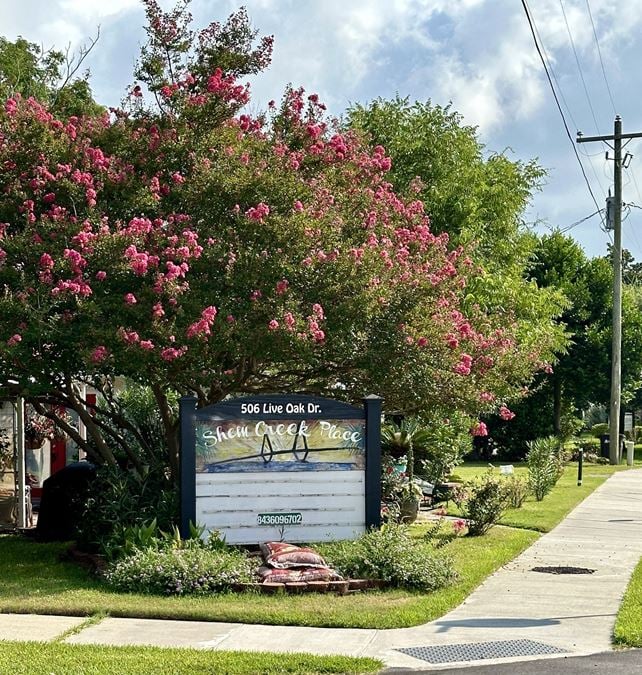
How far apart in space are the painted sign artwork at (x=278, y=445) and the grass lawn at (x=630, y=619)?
3.34 metres

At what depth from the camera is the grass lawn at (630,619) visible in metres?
8.26

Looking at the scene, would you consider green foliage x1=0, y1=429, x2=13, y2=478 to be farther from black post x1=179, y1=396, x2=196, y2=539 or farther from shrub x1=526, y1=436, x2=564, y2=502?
shrub x1=526, y1=436, x2=564, y2=502

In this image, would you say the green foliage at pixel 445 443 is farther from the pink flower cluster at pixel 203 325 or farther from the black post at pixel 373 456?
the pink flower cluster at pixel 203 325

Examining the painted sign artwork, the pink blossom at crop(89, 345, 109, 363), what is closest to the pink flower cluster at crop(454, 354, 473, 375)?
the painted sign artwork

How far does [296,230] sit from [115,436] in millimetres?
4279

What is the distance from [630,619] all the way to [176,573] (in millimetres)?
4252

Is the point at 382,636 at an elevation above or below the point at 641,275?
below

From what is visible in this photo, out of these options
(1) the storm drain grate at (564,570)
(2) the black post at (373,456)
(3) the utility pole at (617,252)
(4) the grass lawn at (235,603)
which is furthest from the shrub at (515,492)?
(3) the utility pole at (617,252)

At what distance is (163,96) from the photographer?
1249 centimetres

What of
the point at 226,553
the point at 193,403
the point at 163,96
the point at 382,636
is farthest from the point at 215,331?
the point at 382,636

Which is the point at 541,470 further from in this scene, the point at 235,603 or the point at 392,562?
the point at 235,603

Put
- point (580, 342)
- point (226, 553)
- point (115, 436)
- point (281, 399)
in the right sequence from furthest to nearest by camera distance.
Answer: point (580, 342)
point (115, 436)
point (281, 399)
point (226, 553)

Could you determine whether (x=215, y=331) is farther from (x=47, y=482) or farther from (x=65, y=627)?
(x=47, y=482)

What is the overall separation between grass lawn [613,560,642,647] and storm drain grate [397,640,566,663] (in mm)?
633
